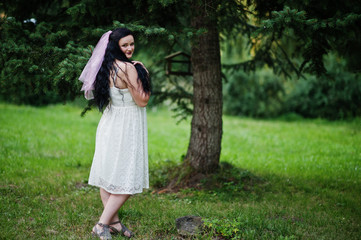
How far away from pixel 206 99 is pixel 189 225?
8.04 feet

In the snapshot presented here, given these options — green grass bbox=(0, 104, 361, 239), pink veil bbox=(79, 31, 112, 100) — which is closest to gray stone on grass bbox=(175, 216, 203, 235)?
green grass bbox=(0, 104, 361, 239)

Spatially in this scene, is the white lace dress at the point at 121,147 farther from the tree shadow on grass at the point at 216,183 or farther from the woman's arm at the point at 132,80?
the tree shadow on grass at the point at 216,183

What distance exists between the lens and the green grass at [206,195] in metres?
3.90

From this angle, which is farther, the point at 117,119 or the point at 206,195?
the point at 206,195

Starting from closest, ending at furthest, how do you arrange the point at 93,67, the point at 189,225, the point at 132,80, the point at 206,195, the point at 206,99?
the point at 132,80, the point at 93,67, the point at 189,225, the point at 206,195, the point at 206,99

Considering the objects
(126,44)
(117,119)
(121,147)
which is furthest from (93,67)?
(121,147)

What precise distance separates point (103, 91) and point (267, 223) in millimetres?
2463

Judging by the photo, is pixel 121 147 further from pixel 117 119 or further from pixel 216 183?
pixel 216 183

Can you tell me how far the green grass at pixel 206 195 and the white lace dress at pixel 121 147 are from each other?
0.66m

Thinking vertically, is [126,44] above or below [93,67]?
above

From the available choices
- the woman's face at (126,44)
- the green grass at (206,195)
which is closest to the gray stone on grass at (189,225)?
the green grass at (206,195)

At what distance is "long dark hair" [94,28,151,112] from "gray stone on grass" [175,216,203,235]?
1.52 m

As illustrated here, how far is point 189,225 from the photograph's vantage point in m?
3.75

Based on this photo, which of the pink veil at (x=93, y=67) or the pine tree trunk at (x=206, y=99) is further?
the pine tree trunk at (x=206, y=99)
